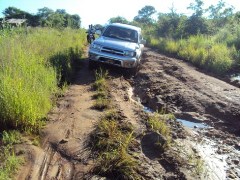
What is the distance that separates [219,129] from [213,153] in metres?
1.20

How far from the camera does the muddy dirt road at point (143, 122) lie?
404cm

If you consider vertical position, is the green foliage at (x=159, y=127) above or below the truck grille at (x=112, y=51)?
below

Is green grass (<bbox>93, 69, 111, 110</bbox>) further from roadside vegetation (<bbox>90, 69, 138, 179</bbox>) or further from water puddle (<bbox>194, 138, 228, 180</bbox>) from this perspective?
water puddle (<bbox>194, 138, 228, 180</bbox>)

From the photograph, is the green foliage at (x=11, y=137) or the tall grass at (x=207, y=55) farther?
the tall grass at (x=207, y=55)

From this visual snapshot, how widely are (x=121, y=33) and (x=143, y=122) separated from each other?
18.3ft

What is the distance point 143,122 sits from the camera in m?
5.62

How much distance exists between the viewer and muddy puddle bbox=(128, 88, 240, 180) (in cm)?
433

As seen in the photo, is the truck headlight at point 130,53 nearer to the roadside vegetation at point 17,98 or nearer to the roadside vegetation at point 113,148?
the roadside vegetation at point 17,98

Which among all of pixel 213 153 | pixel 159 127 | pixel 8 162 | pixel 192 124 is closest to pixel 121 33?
pixel 192 124

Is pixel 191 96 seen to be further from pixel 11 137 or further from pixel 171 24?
pixel 171 24

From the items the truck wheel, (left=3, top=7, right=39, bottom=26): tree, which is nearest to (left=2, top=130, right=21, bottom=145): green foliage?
the truck wheel

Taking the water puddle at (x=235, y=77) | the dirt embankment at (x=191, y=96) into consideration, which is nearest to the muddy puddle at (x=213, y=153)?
the dirt embankment at (x=191, y=96)

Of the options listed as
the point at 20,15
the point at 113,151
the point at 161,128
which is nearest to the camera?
the point at 113,151

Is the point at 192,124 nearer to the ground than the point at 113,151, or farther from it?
nearer to the ground
